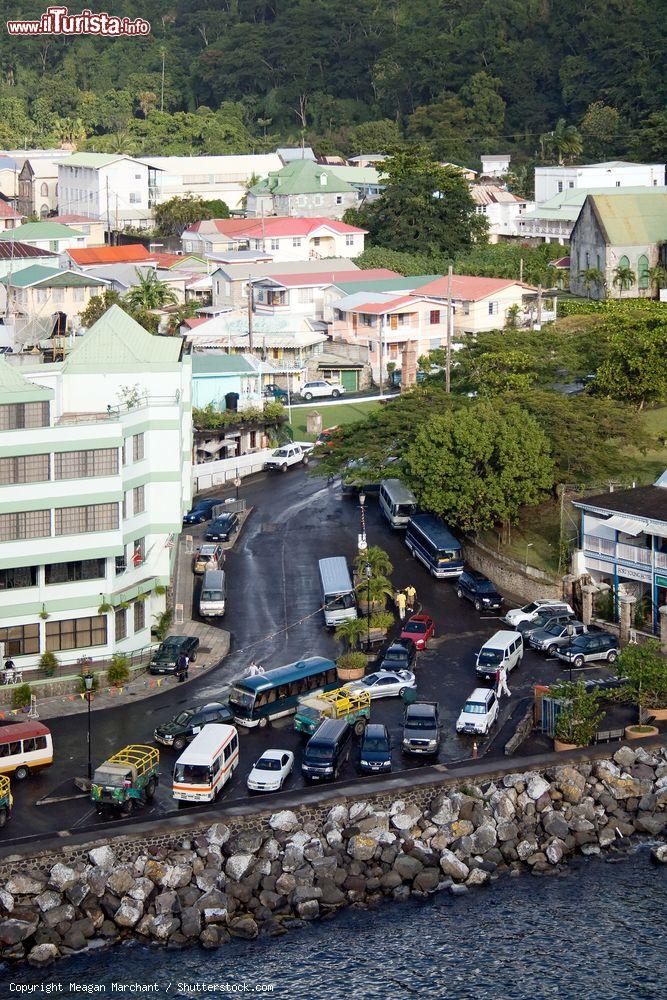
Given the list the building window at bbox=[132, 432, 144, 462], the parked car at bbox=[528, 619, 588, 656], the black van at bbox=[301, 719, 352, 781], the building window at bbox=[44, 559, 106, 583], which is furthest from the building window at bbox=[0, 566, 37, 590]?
the parked car at bbox=[528, 619, 588, 656]

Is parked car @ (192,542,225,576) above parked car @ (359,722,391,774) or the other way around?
above

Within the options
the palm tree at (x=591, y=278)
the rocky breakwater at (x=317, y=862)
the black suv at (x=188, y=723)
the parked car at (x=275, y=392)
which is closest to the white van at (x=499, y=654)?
the rocky breakwater at (x=317, y=862)

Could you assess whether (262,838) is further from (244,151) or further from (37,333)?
(244,151)

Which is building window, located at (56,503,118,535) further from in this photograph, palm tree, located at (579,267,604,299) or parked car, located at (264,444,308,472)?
palm tree, located at (579,267,604,299)

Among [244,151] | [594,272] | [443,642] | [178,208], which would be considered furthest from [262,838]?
[244,151]

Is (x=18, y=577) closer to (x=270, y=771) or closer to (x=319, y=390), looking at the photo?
(x=270, y=771)

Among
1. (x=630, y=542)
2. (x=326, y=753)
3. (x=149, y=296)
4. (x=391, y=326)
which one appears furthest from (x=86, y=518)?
(x=149, y=296)
